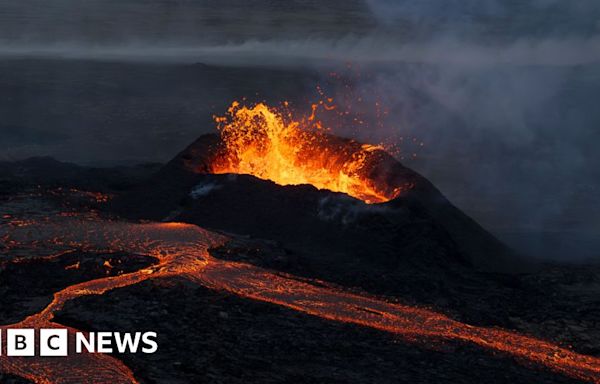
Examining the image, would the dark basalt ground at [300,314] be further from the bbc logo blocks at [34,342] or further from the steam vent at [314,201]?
the bbc logo blocks at [34,342]

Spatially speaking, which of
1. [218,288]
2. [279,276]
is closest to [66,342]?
[218,288]

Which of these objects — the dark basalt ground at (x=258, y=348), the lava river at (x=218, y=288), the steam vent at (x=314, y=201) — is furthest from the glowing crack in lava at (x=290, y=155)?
the dark basalt ground at (x=258, y=348)

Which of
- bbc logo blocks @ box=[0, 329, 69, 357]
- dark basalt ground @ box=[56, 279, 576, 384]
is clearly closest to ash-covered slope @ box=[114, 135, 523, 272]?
dark basalt ground @ box=[56, 279, 576, 384]

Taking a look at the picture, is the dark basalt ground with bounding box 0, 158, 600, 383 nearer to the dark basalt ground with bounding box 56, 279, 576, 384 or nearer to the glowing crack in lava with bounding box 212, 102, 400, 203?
the dark basalt ground with bounding box 56, 279, 576, 384

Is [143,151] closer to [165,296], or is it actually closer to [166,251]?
[166,251]

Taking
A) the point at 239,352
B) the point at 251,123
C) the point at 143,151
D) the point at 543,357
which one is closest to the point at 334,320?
the point at 239,352
